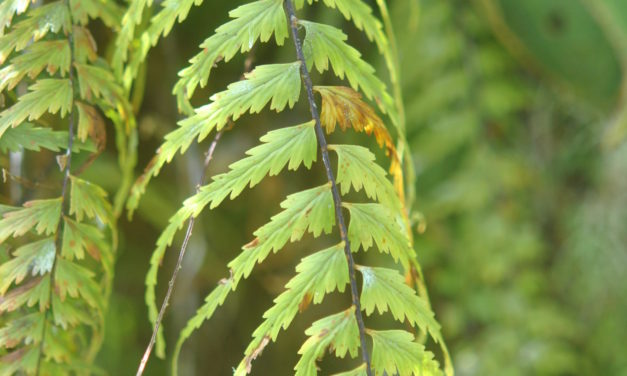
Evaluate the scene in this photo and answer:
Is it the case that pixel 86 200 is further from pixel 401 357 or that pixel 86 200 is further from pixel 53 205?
pixel 401 357

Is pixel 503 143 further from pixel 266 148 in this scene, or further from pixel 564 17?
pixel 266 148

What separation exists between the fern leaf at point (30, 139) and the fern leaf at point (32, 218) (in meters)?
0.04

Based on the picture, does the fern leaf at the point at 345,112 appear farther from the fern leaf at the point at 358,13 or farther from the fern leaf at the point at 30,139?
the fern leaf at the point at 30,139

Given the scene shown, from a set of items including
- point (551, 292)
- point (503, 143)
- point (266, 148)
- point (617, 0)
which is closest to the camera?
point (266, 148)

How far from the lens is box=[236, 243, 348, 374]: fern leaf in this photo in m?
0.45

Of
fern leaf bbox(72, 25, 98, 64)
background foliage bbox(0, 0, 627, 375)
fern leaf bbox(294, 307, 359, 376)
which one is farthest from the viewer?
background foliage bbox(0, 0, 627, 375)

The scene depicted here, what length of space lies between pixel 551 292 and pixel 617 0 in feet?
2.44

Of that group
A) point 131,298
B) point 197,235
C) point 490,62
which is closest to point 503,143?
point 490,62

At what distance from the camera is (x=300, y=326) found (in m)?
1.22

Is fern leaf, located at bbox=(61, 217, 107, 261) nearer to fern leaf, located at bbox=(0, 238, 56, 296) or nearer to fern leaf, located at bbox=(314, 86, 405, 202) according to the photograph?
fern leaf, located at bbox=(0, 238, 56, 296)

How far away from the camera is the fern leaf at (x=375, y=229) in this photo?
48 cm

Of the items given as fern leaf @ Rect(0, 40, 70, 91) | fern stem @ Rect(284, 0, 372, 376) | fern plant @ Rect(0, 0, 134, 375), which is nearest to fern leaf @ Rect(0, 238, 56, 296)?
fern plant @ Rect(0, 0, 134, 375)

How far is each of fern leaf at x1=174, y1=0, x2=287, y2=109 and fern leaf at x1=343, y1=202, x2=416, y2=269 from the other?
5.2 inches

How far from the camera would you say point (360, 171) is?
484 mm
